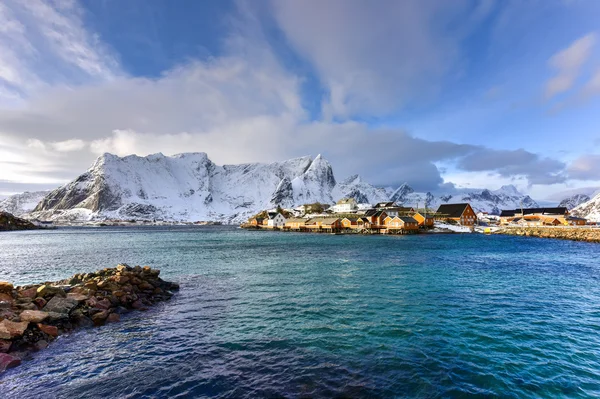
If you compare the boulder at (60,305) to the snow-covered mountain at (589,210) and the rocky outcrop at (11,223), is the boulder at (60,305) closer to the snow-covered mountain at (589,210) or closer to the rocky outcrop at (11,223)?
the rocky outcrop at (11,223)

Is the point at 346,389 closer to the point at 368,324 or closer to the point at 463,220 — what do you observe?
the point at 368,324

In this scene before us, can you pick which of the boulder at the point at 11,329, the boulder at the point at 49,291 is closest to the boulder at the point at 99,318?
the boulder at the point at 49,291

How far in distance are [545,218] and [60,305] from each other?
6306 inches

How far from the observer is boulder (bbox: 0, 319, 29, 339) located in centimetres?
1221

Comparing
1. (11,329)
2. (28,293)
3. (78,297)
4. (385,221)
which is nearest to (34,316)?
(11,329)

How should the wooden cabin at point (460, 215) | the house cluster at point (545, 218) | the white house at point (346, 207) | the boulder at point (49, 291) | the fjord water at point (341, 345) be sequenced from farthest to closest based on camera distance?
the white house at point (346, 207) → the wooden cabin at point (460, 215) → the house cluster at point (545, 218) → the boulder at point (49, 291) → the fjord water at point (341, 345)

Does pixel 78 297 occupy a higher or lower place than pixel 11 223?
lower

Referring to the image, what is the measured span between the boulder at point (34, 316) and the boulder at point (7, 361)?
110 inches

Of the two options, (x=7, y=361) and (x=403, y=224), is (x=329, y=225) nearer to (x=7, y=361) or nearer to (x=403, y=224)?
(x=403, y=224)

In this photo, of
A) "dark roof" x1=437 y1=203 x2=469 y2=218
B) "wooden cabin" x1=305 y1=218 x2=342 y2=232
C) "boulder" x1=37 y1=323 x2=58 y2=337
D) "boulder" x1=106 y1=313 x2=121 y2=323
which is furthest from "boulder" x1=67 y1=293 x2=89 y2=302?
"dark roof" x1=437 y1=203 x2=469 y2=218

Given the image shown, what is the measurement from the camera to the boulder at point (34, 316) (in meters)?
13.8

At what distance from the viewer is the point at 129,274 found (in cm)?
2266

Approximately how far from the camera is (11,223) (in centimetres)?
14375

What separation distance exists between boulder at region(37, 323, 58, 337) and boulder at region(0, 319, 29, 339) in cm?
84
